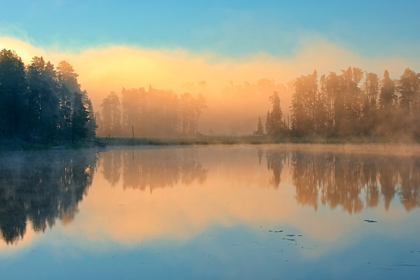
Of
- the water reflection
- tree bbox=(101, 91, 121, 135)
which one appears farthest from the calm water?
tree bbox=(101, 91, 121, 135)

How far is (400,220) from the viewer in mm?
11750

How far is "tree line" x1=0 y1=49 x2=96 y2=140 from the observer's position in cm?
5964

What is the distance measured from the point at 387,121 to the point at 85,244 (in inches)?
3560

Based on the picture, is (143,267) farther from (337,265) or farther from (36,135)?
(36,135)

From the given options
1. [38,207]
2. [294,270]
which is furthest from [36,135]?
[294,270]

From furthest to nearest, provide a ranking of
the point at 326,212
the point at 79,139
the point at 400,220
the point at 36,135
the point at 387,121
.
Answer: the point at 387,121
the point at 79,139
the point at 36,135
the point at 326,212
the point at 400,220

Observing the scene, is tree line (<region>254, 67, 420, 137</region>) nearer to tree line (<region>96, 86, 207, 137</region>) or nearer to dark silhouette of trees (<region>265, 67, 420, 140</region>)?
dark silhouette of trees (<region>265, 67, 420, 140</region>)

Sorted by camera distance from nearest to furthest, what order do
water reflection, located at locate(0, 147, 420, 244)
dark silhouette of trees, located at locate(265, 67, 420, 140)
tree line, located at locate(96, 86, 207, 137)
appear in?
water reflection, located at locate(0, 147, 420, 244), dark silhouette of trees, located at locate(265, 67, 420, 140), tree line, located at locate(96, 86, 207, 137)

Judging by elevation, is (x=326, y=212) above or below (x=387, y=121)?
below

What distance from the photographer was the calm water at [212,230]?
7973mm

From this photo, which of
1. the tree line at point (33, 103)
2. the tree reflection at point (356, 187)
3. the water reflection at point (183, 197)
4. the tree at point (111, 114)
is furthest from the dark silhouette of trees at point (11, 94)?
the tree at point (111, 114)

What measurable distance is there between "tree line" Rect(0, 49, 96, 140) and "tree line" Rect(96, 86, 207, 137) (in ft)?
150

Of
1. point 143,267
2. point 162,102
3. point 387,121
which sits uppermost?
point 162,102

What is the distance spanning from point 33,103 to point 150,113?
62911 millimetres
